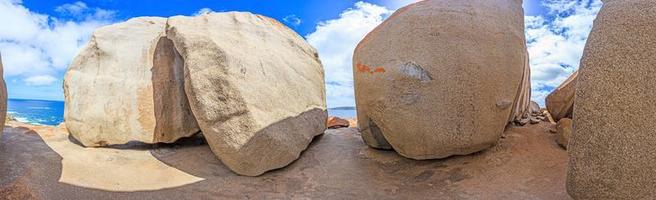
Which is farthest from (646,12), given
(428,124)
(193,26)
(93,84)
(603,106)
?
(93,84)

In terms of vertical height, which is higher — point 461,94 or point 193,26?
point 193,26

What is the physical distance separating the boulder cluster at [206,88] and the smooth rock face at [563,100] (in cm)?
299

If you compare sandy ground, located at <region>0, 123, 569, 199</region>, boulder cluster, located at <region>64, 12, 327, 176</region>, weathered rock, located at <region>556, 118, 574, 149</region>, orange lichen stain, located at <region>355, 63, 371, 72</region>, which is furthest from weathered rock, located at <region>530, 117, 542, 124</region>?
boulder cluster, located at <region>64, 12, 327, 176</region>

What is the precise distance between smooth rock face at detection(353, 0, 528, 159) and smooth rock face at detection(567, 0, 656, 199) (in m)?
1.50

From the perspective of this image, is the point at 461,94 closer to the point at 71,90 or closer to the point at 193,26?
the point at 193,26

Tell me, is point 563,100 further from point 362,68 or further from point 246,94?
point 246,94

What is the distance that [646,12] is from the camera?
8.43ft

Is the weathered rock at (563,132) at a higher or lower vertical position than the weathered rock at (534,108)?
higher

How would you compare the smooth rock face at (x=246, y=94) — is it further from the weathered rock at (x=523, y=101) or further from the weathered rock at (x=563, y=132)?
the weathered rock at (x=563, y=132)

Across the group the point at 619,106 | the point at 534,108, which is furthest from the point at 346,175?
the point at 534,108

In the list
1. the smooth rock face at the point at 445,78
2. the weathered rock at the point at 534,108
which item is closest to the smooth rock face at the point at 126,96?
the smooth rock face at the point at 445,78

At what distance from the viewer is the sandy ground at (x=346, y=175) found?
3.95 m

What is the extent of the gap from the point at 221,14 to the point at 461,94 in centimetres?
389

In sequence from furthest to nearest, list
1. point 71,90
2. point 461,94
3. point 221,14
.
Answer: point 221,14 < point 71,90 < point 461,94
